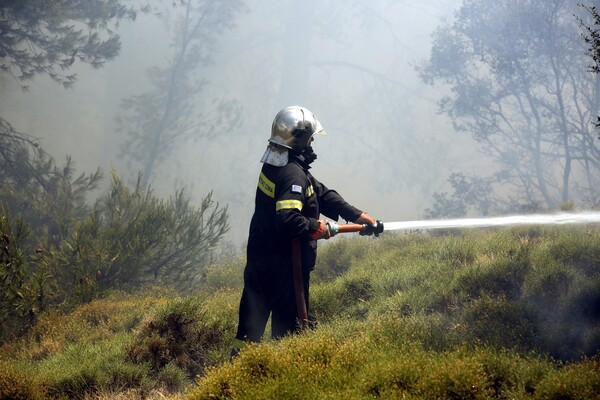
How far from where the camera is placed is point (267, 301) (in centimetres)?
547

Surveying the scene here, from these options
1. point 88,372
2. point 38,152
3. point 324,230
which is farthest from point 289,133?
point 38,152

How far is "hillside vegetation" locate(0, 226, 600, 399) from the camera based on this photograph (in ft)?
13.3

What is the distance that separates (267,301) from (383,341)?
3.94ft

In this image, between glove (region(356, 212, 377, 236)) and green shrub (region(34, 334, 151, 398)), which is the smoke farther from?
glove (region(356, 212, 377, 236))

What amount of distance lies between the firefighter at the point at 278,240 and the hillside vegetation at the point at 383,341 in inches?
12.9

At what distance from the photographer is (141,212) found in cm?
1198

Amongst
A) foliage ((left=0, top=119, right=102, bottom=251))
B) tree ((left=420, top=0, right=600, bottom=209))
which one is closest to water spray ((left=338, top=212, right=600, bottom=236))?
foliage ((left=0, top=119, right=102, bottom=251))

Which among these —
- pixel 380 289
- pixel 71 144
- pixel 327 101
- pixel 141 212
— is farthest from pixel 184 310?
pixel 327 101

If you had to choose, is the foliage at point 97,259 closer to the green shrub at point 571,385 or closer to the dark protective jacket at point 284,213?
the dark protective jacket at point 284,213

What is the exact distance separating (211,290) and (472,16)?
21.3 m

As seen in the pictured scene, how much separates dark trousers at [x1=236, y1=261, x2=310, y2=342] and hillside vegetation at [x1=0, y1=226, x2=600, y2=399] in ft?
0.88

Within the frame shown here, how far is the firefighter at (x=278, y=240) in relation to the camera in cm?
535

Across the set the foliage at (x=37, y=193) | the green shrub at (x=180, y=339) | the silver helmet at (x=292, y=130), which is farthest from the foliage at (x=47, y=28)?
the silver helmet at (x=292, y=130)

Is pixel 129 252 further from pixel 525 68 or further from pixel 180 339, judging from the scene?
pixel 525 68
